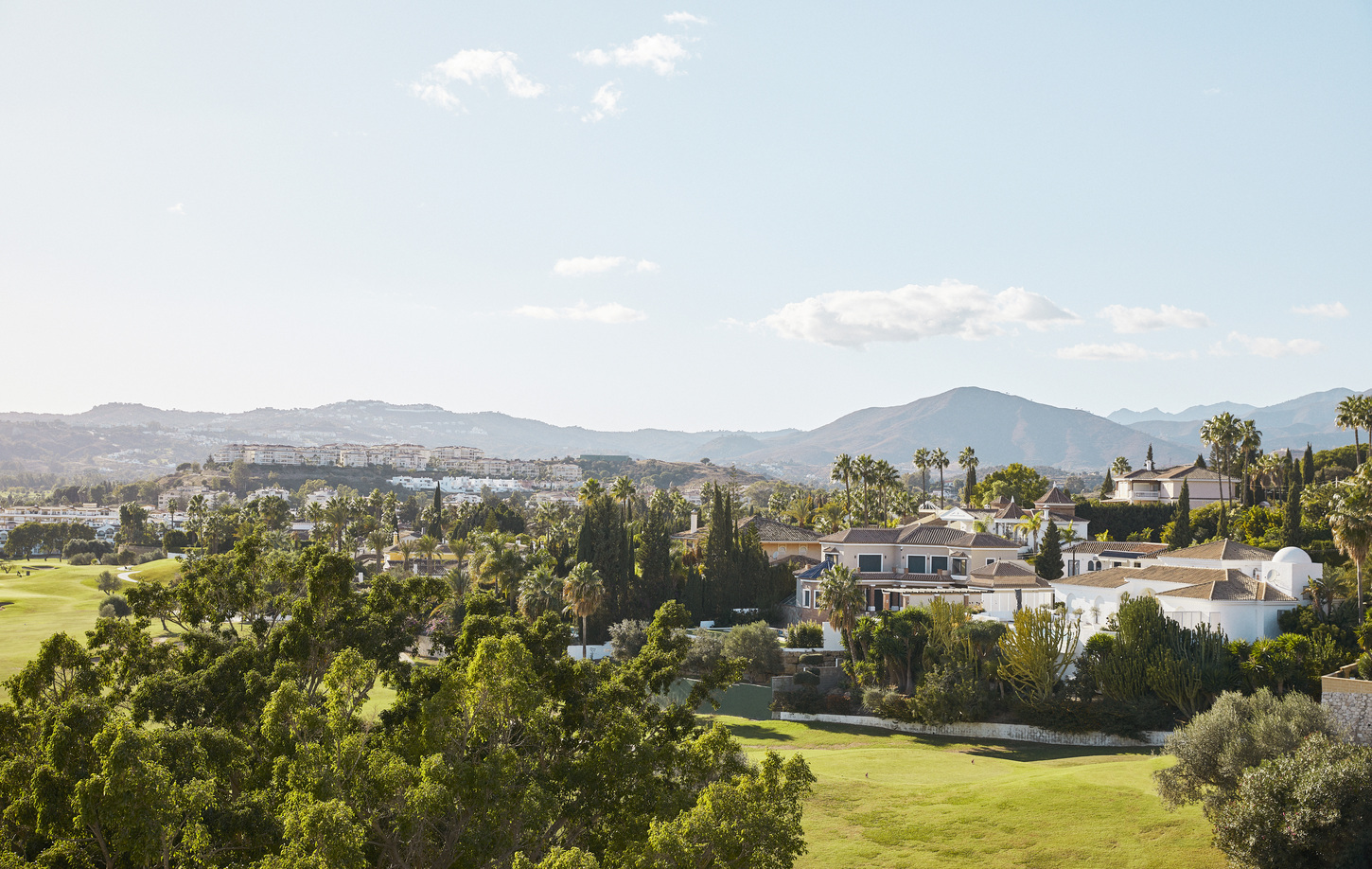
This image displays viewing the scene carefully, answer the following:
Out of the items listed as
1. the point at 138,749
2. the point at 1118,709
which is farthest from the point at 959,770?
the point at 138,749

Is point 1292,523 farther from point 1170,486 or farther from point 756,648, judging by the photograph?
point 756,648

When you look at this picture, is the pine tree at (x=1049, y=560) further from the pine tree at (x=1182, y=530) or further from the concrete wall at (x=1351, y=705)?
the concrete wall at (x=1351, y=705)

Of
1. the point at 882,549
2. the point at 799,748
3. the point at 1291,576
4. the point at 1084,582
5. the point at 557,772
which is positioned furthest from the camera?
the point at 882,549

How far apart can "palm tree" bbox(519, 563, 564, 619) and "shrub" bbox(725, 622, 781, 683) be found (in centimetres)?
1072

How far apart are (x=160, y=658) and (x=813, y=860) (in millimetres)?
16848

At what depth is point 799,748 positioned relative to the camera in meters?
41.3

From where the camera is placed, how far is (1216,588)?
144 feet

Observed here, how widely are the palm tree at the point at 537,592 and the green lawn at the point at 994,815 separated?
2033cm

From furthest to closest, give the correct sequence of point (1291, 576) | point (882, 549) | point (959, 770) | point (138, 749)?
point (882, 549), point (1291, 576), point (959, 770), point (138, 749)

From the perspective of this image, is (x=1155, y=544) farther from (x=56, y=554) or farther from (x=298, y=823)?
(x=56, y=554)


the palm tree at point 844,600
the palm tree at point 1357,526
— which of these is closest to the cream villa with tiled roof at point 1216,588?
the palm tree at point 1357,526

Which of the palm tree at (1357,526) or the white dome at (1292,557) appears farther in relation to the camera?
the white dome at (1292,557)

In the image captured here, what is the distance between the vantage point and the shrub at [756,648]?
2084 inches

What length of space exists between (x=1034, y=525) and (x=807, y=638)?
29174mm
